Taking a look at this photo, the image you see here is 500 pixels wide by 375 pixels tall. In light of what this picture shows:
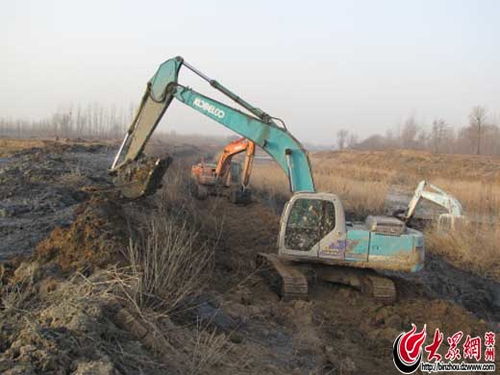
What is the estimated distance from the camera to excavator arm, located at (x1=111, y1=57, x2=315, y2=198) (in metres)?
9.44

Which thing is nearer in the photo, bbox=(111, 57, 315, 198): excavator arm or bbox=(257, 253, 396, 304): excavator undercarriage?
bbox=(257, 253, 396, 304): excavator undercarriage

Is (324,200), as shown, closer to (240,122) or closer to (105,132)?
(240,122)

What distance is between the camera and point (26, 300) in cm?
557

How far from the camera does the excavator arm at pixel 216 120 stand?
9.44m

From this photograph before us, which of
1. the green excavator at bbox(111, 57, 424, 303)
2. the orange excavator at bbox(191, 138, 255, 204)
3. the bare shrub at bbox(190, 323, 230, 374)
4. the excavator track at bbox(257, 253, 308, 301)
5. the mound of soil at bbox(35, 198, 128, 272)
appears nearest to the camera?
the bare shrub at bbox(190, 323, 230, 374)

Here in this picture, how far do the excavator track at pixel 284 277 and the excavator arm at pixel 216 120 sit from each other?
1334 mm

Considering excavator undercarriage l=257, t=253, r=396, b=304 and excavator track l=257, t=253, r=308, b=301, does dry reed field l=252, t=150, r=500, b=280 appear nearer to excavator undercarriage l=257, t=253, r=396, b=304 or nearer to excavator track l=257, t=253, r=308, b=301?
excavator undercarriage l=257, t=253, r=396, b=304

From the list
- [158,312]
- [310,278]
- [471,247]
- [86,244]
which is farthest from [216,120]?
[471,247]

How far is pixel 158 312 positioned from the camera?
5609mm

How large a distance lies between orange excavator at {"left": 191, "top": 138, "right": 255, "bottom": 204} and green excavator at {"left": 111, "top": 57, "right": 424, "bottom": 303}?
25.2 feet

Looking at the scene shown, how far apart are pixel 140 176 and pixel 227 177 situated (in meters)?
11.4

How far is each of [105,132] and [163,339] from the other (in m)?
111

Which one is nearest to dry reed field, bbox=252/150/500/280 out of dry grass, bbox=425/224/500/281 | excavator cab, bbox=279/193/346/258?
dry grass, bbox=425/224/500/281

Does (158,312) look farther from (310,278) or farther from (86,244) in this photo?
(310,278)
